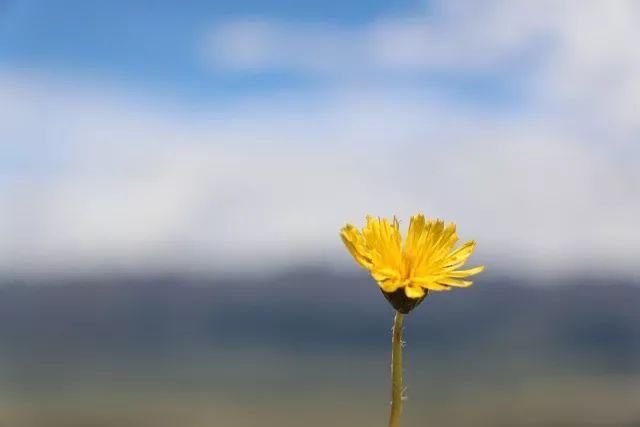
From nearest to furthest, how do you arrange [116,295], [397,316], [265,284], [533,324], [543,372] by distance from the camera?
[397,316] → [543,372] → [533,324] → [116,295] → [265,284]

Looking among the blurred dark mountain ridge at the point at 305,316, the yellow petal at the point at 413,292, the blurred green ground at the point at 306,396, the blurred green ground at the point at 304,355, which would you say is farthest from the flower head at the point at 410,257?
the blurred dark mountain ridge at the point at 305,316

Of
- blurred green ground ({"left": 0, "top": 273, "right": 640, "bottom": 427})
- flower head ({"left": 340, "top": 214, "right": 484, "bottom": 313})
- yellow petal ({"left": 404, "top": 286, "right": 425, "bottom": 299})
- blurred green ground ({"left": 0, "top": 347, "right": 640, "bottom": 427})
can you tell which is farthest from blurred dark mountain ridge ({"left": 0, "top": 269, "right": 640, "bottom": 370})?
yellow petal ({"left": 404, "top": 286, "right": 425, "bottom": 299})

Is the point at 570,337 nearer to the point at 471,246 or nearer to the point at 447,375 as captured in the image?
the point at 447,375

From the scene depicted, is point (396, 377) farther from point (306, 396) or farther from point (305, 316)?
point (305, 316)

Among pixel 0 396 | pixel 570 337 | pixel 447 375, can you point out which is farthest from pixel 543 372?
pixel 0 396

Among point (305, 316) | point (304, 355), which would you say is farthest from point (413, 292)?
point (305, 316)
